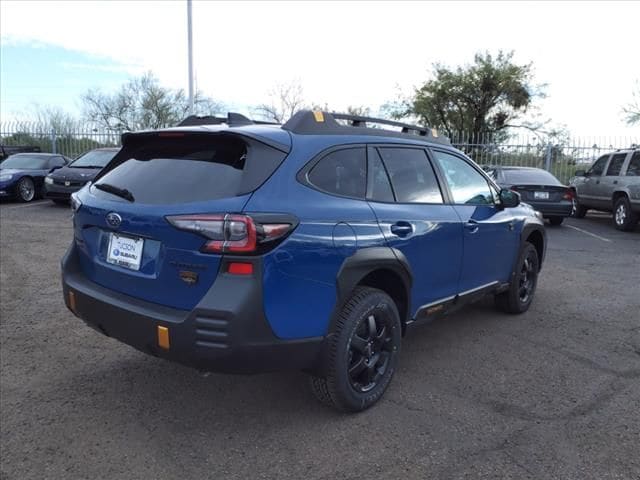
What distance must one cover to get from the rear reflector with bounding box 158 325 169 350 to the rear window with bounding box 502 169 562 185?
35.4 feet

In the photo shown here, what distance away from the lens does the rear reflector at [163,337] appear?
2740 mm

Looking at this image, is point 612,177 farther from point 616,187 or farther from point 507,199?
point 507,199

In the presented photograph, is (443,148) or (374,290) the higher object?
(443,148)

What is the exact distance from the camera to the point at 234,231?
2.60 meters

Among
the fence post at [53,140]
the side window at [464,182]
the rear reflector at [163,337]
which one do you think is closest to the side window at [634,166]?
the side window at [464,182]

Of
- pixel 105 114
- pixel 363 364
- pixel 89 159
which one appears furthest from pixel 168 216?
pixel 105 114

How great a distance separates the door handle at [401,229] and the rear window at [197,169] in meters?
0.90

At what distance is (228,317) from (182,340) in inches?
11.7

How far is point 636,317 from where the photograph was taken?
5418 millimetres

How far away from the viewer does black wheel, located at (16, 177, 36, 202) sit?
14.5 meters

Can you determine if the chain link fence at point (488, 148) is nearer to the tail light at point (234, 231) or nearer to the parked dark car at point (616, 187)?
the parked dark car at point (616, 187)

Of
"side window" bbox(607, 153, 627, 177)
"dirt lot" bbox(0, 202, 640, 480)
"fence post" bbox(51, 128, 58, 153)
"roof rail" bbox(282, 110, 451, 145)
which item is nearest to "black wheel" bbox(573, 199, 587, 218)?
"side window" bbox(607, 153, 627, 177)

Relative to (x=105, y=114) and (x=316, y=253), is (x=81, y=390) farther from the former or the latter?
(x=105, y=114)

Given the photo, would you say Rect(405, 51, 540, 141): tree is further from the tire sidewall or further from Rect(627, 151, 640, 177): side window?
the tire sidewall
